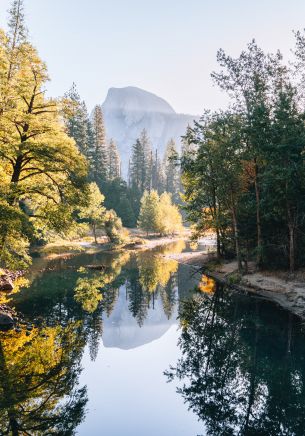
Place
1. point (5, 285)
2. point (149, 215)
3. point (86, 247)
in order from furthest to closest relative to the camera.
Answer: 1. point (149, 215)
2. point (86, 247)
3. point (5, 285)

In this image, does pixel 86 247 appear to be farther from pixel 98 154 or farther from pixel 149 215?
pixel 98 154

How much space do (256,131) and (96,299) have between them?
17.3 metres

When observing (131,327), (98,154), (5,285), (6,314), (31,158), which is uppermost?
(98,154)

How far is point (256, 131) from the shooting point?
25.0 meters

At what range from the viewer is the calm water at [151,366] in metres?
10.8

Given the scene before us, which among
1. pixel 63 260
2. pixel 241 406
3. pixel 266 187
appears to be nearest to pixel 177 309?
pixel 266 187

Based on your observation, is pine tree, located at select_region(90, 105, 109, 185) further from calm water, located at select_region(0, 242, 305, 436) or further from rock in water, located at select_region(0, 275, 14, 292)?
calm water, located at select_region(0, 242, 305, 436)

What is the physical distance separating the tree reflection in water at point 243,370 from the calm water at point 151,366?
0.15 feet

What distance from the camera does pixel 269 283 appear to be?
2616cm

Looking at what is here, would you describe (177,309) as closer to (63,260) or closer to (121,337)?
(121,337)

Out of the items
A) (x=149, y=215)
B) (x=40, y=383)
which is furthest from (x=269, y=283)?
(x=149, y=215)

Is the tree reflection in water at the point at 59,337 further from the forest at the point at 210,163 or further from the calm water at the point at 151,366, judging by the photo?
the forest at the point at 210,163

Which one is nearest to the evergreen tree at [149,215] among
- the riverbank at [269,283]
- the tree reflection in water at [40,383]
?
the riverbank at [269,283]

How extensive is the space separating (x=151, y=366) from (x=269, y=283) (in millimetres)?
13735
